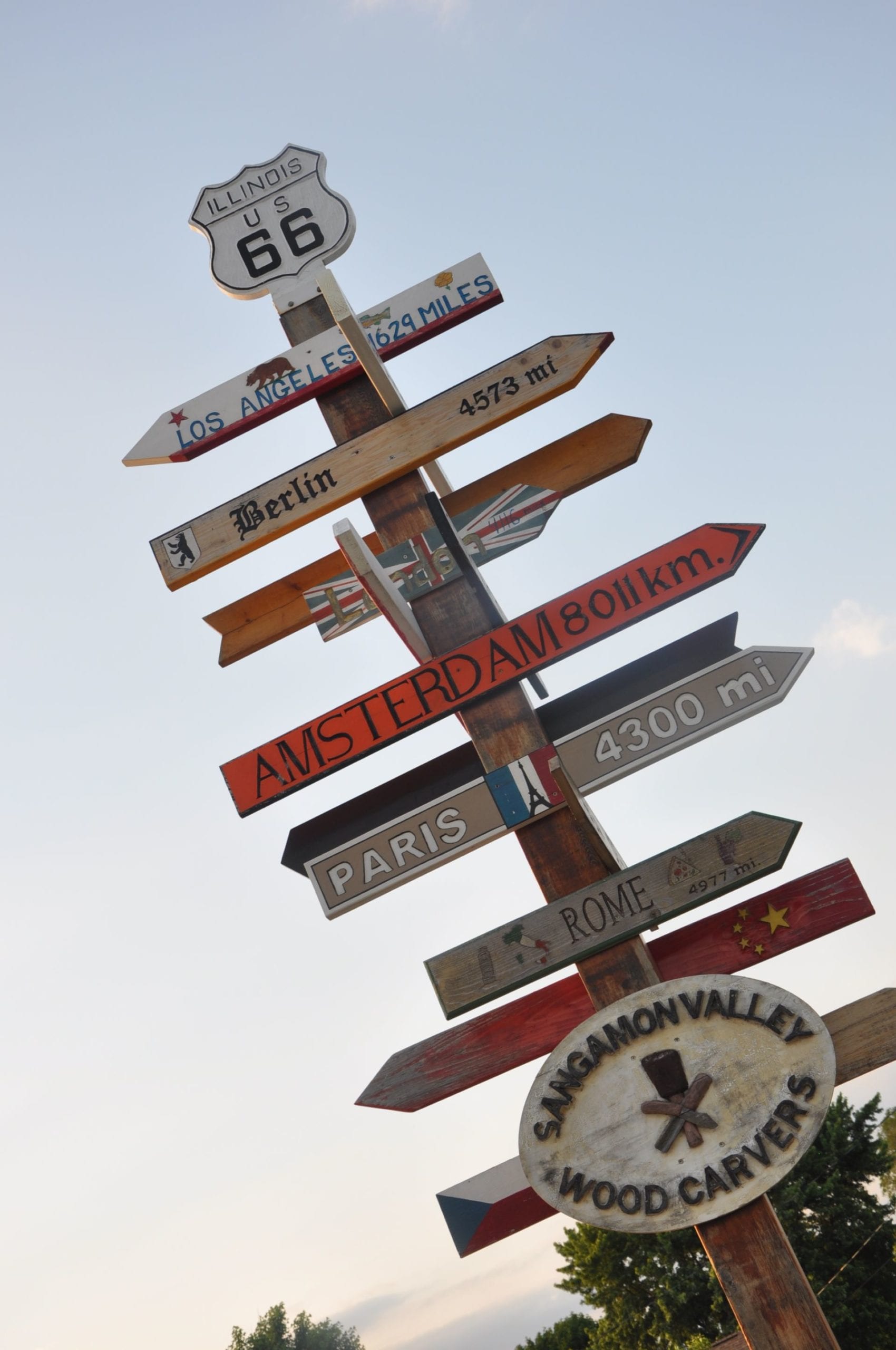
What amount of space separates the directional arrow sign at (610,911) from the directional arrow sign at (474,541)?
197cm

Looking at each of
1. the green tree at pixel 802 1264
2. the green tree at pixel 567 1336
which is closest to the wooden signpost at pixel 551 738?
the green tree at pixel 802 1264

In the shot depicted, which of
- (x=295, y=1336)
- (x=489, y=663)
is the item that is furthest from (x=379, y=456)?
(x=295, y=1336)

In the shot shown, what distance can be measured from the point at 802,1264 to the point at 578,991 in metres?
15.7

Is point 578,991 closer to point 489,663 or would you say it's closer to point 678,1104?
point 678,1104

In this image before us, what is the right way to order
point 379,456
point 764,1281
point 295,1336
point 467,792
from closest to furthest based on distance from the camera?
point 764,1281, point 467,792, point 379,456, point 295,1336

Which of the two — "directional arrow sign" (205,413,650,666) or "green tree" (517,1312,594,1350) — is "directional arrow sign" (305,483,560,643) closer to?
"directional arrow sign" (205,413,650,666)

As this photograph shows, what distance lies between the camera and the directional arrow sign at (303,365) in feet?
19.6

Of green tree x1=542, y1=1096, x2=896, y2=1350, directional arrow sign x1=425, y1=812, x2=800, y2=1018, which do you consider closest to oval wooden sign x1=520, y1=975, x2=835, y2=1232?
directional arrow sign x1=425, y1=812, x2=800, y2=1018

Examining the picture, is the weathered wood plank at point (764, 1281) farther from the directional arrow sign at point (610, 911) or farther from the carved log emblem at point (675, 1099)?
the directional arrow sign at point (610, 911)

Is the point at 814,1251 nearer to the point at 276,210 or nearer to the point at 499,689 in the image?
the point at 499,689

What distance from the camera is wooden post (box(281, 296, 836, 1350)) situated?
371 centimetres

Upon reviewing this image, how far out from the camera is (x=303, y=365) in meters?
5.97

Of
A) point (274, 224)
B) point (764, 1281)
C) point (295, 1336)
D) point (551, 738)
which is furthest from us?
point (295, 1336)

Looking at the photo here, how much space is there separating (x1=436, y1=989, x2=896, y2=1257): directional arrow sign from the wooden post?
0.27 metres
